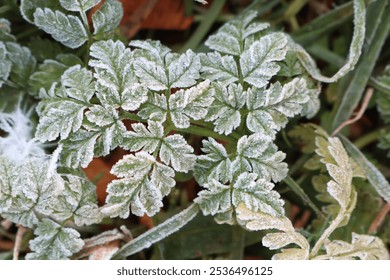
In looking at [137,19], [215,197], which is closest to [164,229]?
[215,197]

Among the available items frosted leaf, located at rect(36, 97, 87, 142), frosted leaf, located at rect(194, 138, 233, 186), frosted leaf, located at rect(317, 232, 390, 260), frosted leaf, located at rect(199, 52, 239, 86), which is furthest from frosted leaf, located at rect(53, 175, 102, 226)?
frosted leaf, located at rect(317, 232, 390, 260)

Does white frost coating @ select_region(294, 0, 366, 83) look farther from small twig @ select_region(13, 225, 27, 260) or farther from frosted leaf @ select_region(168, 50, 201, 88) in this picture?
small twig @ select_region(13, 225, 27, 260)

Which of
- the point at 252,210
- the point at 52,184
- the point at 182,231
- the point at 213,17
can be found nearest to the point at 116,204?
the point at 52,184

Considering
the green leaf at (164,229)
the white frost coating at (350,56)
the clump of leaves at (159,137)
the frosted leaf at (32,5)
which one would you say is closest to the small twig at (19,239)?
the clump of leaves at (159,137)

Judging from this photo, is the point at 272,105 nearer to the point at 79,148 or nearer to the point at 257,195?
the point at 257,195

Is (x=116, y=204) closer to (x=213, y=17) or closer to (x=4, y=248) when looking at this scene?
(x=4, y=248)

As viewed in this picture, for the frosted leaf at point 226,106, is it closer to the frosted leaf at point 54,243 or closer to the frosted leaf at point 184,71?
the frosted leaf at point 184,71
